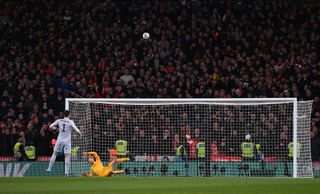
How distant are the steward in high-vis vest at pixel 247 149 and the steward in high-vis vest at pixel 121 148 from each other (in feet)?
11.8

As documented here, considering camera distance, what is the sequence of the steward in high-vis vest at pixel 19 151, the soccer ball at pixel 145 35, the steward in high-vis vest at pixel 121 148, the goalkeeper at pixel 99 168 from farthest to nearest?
the soccer ball at pixel 145 35 < the steward in high-vis vest at pixel 19 151 < the steward in high-vis vest at pixel 121 148 < the goalkeeper at pixel 99 168

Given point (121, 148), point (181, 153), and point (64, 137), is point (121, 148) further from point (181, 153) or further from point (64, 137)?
point (64, 137)

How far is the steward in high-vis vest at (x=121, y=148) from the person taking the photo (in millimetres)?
25328

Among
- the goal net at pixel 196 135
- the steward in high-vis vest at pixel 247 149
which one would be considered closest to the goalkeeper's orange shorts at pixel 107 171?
the goal net at pixel 196 135

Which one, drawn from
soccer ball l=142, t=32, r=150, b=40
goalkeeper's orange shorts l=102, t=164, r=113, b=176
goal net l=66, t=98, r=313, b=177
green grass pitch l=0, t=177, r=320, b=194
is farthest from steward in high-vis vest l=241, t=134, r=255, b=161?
soccer ball l=142, t=32, r=150, b=40

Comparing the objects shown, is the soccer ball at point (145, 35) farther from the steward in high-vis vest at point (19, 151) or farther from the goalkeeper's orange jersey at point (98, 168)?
the goalkeeper's orange jersey at point (98, 168)

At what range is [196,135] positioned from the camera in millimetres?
25328

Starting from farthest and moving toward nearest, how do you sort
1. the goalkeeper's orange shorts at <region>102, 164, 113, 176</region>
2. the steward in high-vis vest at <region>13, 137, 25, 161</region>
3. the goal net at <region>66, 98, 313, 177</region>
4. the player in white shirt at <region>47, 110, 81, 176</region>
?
1. the steward in high-vis vest at <region>13, 137, 25, 161</region>
2. the goal net at <region>66, 98, 313, 177</region>
3. the player in white shirt at <region>47, 110, 81, 176</region>
4. the goalkeeper's orange shorts at <region>102, 164, 113, 176</region>

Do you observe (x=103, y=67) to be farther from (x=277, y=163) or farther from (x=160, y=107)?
(x=277, y=163)

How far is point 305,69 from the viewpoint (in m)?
29.8

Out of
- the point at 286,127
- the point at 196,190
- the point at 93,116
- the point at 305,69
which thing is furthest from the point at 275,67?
the point at 196,190

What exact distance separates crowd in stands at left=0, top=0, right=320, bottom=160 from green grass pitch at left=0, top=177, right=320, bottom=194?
306 inches

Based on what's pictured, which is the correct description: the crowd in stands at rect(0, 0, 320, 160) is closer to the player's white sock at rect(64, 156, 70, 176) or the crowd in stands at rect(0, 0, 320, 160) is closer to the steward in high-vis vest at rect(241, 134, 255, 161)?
the player's white sock at rect(64, 156, 70, 176)

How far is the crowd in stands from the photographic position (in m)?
28.5
